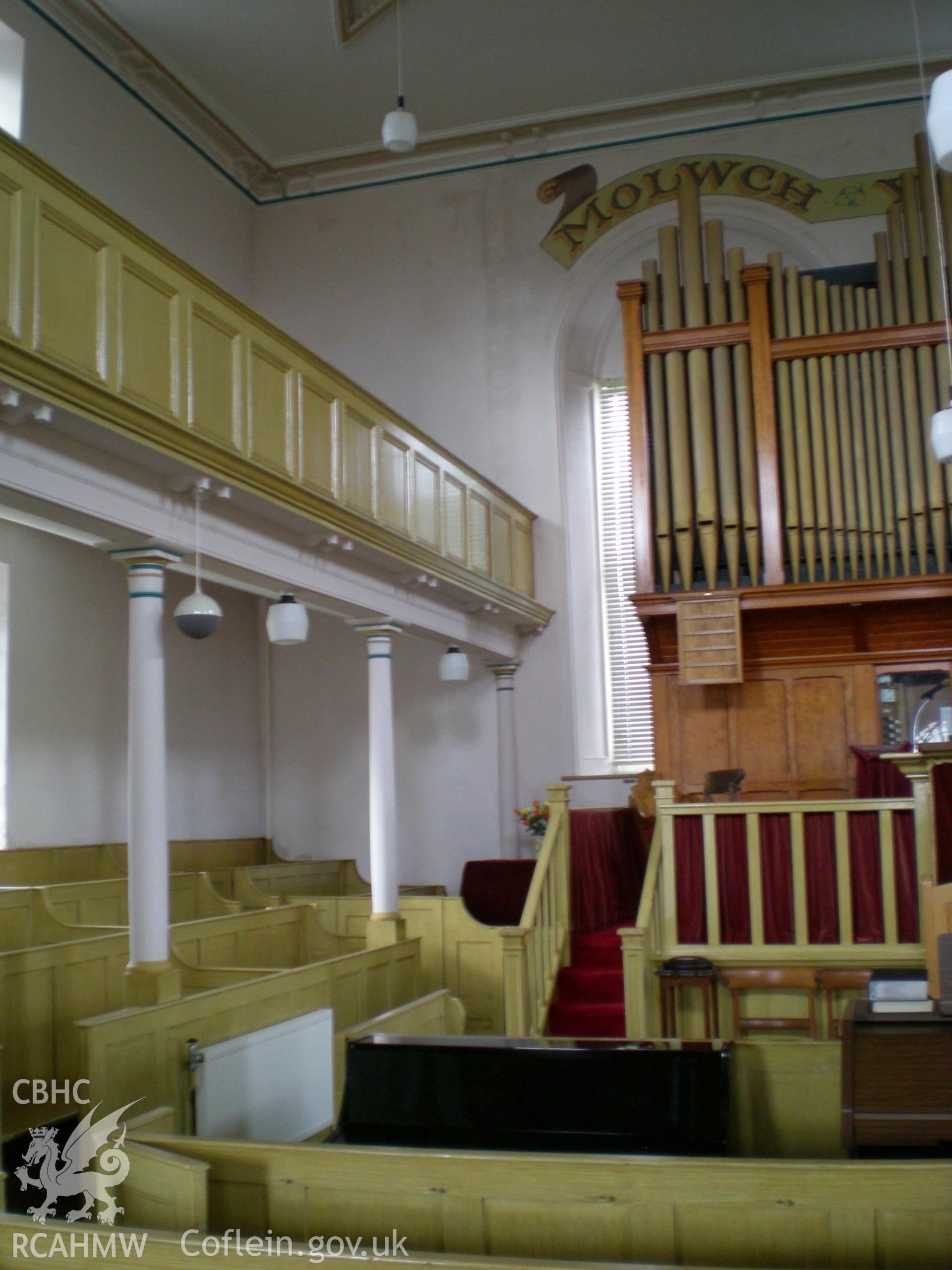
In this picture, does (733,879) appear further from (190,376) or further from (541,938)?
(190,376)

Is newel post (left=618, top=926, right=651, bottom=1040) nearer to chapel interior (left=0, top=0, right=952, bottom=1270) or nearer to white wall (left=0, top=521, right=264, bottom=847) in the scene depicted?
chapel interior (left=0, top=0, right=952, bottom=1270)

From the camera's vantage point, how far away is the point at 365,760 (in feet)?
46.6

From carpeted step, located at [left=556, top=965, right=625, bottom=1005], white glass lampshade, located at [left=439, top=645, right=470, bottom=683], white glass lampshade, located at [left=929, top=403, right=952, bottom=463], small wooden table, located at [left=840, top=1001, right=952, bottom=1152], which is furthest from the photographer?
white glass lampshade, located at [left=439, top=645, right=470, bottom=683]

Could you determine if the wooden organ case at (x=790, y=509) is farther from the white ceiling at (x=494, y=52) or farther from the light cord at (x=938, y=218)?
the white ceiling at (x=494, y=52)

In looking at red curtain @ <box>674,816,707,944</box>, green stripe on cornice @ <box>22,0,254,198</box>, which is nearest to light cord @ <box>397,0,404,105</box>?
green stripe on cornice @ <box>22,0,254,198</box>

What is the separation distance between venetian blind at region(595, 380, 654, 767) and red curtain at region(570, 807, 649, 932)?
2.79m

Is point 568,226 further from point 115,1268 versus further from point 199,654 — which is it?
point 115,1268

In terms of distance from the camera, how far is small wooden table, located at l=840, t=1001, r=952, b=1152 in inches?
136

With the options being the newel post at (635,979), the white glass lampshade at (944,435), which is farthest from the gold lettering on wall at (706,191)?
the newel post at (635,979)

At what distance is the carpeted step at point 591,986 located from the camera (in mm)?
8906

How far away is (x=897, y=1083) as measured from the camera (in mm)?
3500

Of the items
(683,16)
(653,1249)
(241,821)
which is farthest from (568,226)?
(653,1249)

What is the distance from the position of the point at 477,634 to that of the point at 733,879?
5.55 m

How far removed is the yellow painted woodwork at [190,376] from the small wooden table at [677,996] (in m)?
3.84
